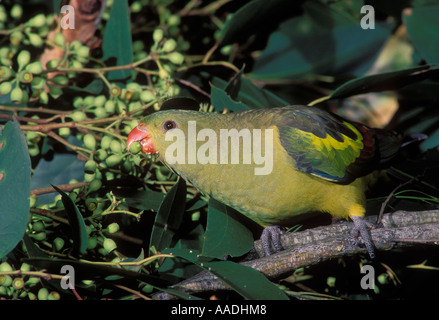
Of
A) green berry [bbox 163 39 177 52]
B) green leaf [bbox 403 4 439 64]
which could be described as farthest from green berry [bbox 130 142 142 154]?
green leaf [bbox 403 4 439 64]

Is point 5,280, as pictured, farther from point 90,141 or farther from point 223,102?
point 223,102

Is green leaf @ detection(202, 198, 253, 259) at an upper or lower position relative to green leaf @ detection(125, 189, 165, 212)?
lower

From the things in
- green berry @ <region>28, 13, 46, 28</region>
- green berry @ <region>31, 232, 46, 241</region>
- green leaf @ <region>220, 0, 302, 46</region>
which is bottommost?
green berry @ <region>31, 232, 46, 241</region>

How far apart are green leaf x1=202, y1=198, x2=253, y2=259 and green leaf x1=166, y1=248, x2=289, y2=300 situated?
12 centimetres

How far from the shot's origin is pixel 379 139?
2.35m

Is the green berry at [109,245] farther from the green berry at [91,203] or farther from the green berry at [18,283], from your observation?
the green berry at [18,283]

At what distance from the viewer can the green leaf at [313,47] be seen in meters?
2.57

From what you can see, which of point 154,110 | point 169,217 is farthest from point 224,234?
point 154,110

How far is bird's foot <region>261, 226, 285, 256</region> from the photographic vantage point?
1975 millimetres

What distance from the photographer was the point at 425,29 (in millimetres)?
2381

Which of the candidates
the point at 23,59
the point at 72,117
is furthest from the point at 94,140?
the point at 23,59

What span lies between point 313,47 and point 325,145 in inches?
32.4

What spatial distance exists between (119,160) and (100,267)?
49 centimetres

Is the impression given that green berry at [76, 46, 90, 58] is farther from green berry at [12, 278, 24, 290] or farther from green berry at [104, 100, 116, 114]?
green berry at [12, 278, 24, 290]
